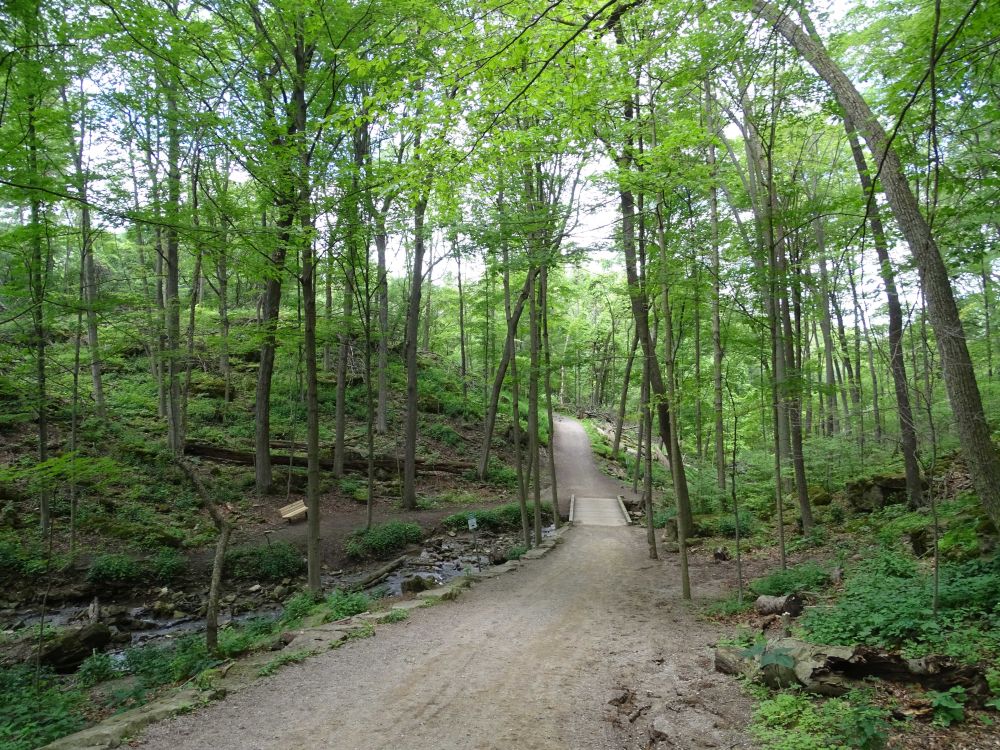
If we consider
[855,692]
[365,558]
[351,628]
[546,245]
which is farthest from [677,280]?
[365,558]

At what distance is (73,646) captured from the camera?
7.32m

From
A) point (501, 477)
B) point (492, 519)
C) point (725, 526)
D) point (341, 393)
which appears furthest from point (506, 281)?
point (501, 477)

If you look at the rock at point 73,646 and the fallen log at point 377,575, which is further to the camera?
the fallen log at point 377,575

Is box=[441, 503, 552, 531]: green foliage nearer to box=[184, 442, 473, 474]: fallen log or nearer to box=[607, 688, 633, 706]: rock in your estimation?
box=[184, 442, 473, 474]: fallen log

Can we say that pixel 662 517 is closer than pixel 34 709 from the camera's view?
No

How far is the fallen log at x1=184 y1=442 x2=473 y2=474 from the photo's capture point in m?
16.1

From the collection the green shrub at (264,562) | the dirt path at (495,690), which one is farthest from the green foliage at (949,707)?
the green shrub at (264,562)

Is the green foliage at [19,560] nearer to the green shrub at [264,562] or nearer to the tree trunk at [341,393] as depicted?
the green shrub at [264,562]

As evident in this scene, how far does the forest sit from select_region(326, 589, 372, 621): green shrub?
6cm

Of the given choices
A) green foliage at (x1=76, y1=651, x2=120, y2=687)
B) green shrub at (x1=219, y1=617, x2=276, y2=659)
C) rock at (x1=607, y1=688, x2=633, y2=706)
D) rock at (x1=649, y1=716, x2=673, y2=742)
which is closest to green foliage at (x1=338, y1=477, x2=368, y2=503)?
green shrub at (x1=219, y1=617, x2=276, y2=659)

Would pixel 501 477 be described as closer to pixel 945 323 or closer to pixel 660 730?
pixel 945 323

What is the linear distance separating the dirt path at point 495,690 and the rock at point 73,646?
14.0 feet

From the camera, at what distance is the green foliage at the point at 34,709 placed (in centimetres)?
454

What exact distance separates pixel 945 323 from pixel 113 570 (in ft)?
44.0
